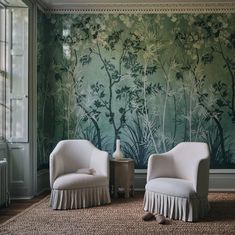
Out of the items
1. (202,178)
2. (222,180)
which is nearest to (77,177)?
(202,178)

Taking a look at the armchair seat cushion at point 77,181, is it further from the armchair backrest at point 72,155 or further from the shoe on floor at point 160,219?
the shoe on floor at point 160,219

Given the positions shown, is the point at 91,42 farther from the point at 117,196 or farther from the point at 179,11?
the point at 117,196

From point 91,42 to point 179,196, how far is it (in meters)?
2.82

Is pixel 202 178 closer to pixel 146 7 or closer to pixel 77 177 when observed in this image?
pixel 77 177

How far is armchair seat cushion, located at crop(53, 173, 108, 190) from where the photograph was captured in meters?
4.02

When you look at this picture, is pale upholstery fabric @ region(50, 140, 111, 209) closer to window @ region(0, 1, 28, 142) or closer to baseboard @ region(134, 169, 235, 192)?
window @ region(0, 1, 28, 142)

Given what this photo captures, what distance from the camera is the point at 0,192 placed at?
4.16 m

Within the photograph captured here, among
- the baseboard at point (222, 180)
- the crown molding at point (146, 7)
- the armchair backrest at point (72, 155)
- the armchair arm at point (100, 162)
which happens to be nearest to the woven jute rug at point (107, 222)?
the armchair arm at point (100, 162)

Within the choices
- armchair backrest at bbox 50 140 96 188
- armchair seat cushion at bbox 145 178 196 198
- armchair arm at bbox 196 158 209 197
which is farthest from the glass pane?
armchair arm at bbox 196 158 209 197

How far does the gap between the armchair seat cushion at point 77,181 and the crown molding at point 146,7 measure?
2.61 metres

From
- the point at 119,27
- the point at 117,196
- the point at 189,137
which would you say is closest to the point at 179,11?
the point at 119,27

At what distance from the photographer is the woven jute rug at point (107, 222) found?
10.9 feet

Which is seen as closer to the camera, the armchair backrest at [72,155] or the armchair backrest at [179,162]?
the armchair backrest at [179,162]

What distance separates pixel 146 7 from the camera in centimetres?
529
